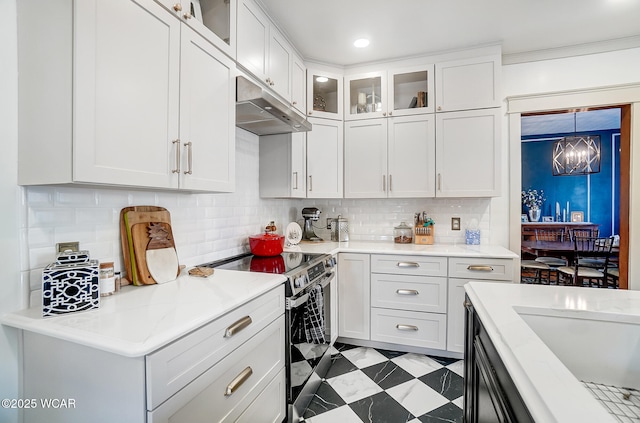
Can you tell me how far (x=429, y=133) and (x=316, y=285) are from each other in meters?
1.76

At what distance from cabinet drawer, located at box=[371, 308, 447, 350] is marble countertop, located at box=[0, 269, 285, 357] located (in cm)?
151

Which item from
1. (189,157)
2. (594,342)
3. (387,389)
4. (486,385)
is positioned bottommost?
(387,389)

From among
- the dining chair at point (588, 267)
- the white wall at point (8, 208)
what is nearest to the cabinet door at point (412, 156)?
the white wall at point (8, 208)

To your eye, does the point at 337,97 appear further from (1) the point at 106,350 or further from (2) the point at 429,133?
(1) the point at 106,350

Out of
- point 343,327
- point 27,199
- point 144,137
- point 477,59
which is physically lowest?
point 343,327

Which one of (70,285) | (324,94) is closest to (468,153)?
(324,94)

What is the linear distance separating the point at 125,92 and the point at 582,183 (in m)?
7.65

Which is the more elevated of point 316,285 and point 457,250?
point 457,250

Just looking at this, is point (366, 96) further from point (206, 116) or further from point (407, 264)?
point (206, 116)

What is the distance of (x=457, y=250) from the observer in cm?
258

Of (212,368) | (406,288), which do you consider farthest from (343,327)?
(212,368)

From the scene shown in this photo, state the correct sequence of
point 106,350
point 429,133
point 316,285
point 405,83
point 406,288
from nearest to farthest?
point 106,350
point 316,285
point 406,288
point 429,133
point 405,83

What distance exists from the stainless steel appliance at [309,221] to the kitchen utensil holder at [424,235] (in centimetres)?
97

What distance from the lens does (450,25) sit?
2367mm
